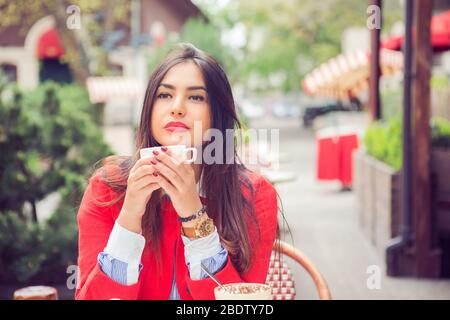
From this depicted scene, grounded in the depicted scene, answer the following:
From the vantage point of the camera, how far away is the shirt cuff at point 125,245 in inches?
71.3

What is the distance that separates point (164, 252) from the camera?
204cm

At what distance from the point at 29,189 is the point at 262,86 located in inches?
2024

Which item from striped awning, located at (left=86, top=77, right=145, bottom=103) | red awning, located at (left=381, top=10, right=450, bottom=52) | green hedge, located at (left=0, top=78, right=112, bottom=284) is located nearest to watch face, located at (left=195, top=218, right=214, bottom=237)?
green hedge, located at (left=0, top=78, right=112, bottom=284)

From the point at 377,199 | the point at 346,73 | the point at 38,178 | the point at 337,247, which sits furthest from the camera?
the point at 346,73

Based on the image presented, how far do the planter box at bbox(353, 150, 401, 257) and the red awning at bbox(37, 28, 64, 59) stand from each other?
24058 mm

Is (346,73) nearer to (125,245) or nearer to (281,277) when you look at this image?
(281,277)

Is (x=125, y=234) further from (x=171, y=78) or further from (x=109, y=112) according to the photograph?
(x=109, y=112)

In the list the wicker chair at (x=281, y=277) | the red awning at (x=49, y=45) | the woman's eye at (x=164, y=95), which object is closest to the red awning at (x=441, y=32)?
the wicker chair at (x=281, y=277)

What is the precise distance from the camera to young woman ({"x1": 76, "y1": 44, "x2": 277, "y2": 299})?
5.90 feet

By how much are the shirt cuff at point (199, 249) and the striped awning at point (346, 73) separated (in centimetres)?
1401

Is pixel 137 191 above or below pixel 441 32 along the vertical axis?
below

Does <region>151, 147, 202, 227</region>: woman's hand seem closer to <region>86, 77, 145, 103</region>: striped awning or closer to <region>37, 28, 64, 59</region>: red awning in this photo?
<region>86, 77, 145, 103</region>: striped awning

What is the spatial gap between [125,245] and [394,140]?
5.98 m

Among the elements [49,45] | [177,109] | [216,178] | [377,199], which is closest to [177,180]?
[177,109]
